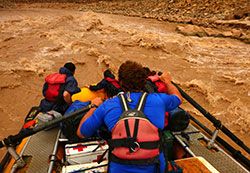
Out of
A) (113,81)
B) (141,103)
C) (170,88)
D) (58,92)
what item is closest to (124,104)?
(141,103)

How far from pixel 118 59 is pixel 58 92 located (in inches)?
224

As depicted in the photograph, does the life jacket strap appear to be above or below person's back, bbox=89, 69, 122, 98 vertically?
above

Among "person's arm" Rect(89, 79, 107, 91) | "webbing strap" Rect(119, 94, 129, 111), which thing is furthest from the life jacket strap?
"person's arm" Rect(89, 79, 107, 91)

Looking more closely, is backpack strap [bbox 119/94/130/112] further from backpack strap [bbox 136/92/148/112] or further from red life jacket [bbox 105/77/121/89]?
red life jacket [bbox 105/77/121/89]

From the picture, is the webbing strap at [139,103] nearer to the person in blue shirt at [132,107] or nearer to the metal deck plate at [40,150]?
the person in blue shirt at [132,107]

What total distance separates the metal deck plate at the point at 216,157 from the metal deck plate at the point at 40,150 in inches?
58.3

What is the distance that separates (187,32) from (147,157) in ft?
34.9

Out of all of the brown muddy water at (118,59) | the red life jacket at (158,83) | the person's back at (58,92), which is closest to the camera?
the red life jacket at (158,83)

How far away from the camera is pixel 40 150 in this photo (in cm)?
336

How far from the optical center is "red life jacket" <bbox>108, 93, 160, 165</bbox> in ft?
7.12

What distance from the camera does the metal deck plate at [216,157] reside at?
124 inches

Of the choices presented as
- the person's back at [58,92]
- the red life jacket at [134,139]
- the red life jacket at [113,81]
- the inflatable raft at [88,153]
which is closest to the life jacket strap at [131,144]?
the red life jacket at [134,139]

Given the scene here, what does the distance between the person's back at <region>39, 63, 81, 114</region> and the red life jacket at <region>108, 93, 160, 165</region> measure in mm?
1810

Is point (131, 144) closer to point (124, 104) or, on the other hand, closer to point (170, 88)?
point (124, 104)
